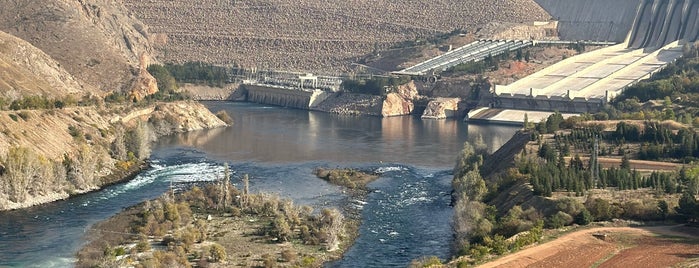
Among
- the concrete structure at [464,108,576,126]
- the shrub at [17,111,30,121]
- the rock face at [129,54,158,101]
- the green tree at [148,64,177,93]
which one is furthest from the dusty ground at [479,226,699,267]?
the green tree at [148,64,177,93]

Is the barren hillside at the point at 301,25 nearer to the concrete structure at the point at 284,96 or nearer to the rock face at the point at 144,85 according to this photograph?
the concrete structure at the point at 284,96

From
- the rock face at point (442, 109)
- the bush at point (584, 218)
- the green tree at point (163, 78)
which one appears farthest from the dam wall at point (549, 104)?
the bush at point (584, 218)

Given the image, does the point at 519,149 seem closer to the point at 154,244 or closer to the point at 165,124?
the point at 154,244

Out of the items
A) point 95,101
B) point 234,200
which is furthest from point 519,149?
point 95,101

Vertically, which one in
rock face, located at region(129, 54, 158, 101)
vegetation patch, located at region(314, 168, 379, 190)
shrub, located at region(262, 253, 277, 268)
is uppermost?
rock face, located at region(129, 54, 158, 101)

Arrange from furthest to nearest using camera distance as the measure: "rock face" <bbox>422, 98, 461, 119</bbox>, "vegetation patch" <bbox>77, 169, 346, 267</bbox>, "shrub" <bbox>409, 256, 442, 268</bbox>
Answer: "rock face" <bbox>422, 98, 461, 119</bbox> < "vegetation patch" <bbox>77, 169, 346, 267</bbox> < "shrub" <bbox>409, 256, 442, 268</bbox>

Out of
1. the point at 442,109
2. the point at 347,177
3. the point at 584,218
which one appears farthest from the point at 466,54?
the point at 584,218

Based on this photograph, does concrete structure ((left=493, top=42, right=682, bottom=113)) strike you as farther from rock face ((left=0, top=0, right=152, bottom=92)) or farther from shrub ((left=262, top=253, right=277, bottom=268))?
shrub ((left=262, top=253, right=277, bottom=268))

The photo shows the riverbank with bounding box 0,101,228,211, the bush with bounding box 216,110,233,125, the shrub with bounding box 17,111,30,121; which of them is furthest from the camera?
the bush with bounding box 216,110,233,125
